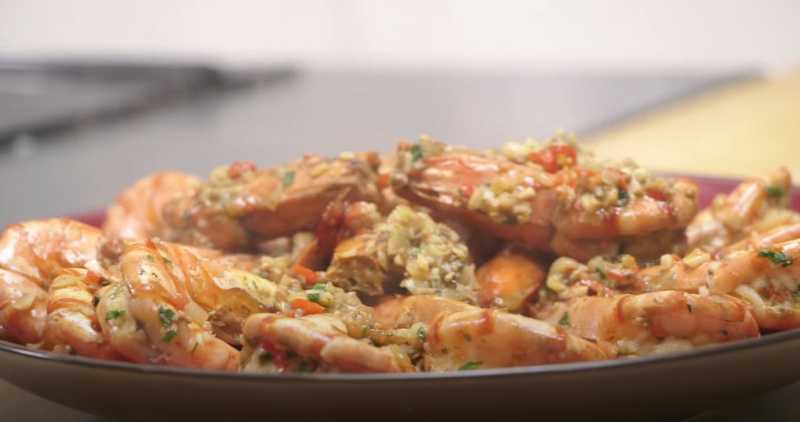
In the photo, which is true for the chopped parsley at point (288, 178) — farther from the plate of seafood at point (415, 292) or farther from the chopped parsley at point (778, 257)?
the chopped parsley at point (778, 257)

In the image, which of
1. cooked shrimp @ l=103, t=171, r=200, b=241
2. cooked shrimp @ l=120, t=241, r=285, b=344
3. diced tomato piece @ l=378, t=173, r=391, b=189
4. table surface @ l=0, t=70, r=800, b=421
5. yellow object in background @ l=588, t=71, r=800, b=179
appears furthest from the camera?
table surface @ l=0, t=70, r=800, b=421

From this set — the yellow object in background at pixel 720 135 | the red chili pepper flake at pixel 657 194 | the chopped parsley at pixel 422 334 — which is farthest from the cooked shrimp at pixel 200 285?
the yellow object in background at pixel 720 135

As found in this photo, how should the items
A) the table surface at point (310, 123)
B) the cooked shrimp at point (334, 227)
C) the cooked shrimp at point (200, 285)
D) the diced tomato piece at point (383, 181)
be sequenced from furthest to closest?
the table surface at point (310, 123), the diced tomato piece at point (383, 181), the cooked shrimp at point (334, 227), the cooked shrimp at point (200, 285)

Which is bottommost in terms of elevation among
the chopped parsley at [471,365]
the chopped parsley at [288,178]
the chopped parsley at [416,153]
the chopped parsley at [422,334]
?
the chopped parsley at [422,334]

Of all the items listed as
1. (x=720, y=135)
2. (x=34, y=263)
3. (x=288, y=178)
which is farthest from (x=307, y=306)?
(x=720, y=135)

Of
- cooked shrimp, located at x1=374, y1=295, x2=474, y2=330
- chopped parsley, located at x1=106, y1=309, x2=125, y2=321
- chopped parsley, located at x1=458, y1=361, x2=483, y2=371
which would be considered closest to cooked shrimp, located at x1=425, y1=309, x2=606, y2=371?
chopped parsley, located at x1=458, y1=361, x2=483, y2=371

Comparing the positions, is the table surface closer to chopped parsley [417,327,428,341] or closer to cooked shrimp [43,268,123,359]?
cooked shrimp [43,268,123,359]
